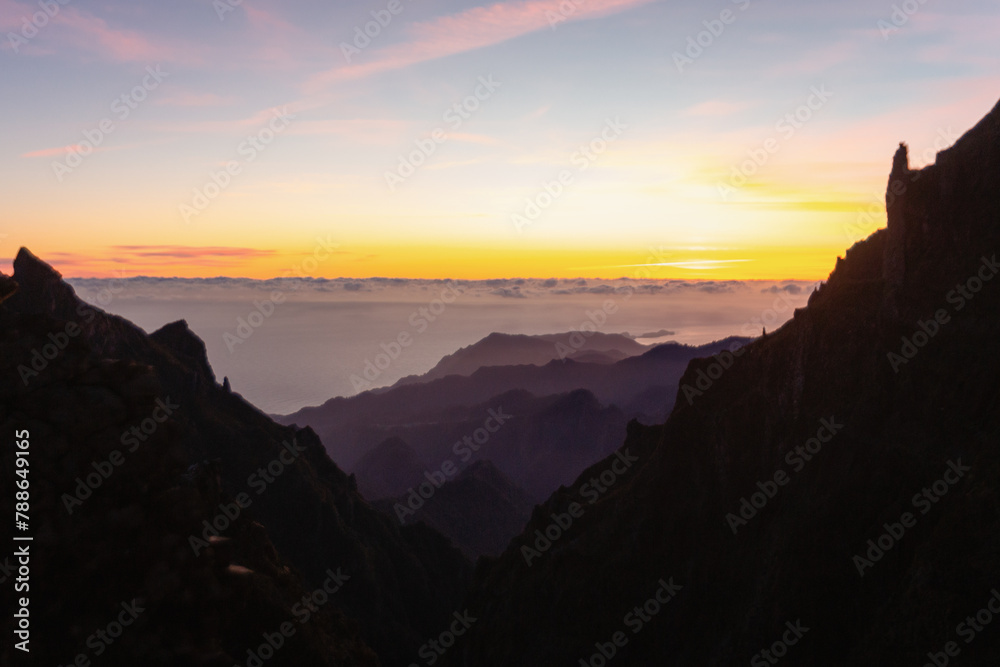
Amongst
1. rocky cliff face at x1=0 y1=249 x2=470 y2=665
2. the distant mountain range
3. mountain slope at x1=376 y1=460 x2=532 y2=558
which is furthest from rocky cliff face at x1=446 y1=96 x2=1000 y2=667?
mountain slope at x1=376 y1=460 x2=532 y2=558

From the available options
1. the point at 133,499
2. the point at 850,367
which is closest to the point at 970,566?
the point at 850,367

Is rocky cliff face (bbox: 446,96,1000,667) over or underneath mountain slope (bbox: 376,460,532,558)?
over

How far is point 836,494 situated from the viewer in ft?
109

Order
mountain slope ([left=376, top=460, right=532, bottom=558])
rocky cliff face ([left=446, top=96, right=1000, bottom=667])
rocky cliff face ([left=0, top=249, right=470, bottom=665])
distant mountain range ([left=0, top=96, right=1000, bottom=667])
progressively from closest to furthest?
rocky cliff face ([left=0, top=249, right=470, bottom=665])
distant mountain range ([left=0, top=96, right=1000, bottom=667])
rocky cliff face ([left=446, top=96, right=1000, bottom=667])
mountain slope ([left=376, top=460, right=532, bottom=558])

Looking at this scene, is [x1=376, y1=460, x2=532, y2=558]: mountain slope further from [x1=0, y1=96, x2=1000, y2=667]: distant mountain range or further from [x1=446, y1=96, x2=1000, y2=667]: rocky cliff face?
[x1=446, y1=96, x2=1000, y2=667]: rocky cliff face

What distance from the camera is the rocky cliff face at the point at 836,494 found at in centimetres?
2798

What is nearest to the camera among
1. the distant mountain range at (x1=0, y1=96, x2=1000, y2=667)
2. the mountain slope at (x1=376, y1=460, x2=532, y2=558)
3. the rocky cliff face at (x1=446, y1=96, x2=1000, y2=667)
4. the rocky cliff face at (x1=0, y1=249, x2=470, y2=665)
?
the rocky cliff face at (x1=0, y1=249, x2=470, y2=665)

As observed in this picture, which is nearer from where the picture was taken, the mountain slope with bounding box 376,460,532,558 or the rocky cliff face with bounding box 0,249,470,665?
the rocky cliff face with bounding box 0,249,470,665

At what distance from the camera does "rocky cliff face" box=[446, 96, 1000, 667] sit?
2798 centimetres

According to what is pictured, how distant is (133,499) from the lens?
29.5 meters

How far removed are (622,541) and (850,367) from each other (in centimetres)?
2020

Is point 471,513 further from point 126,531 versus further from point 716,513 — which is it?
point 126,531

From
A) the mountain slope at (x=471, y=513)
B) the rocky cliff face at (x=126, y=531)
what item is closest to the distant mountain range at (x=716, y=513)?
the rocky cliff face at (x=126, y=531)

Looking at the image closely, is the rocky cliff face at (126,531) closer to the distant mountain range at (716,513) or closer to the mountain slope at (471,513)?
the distant mountain range at (716,513)
